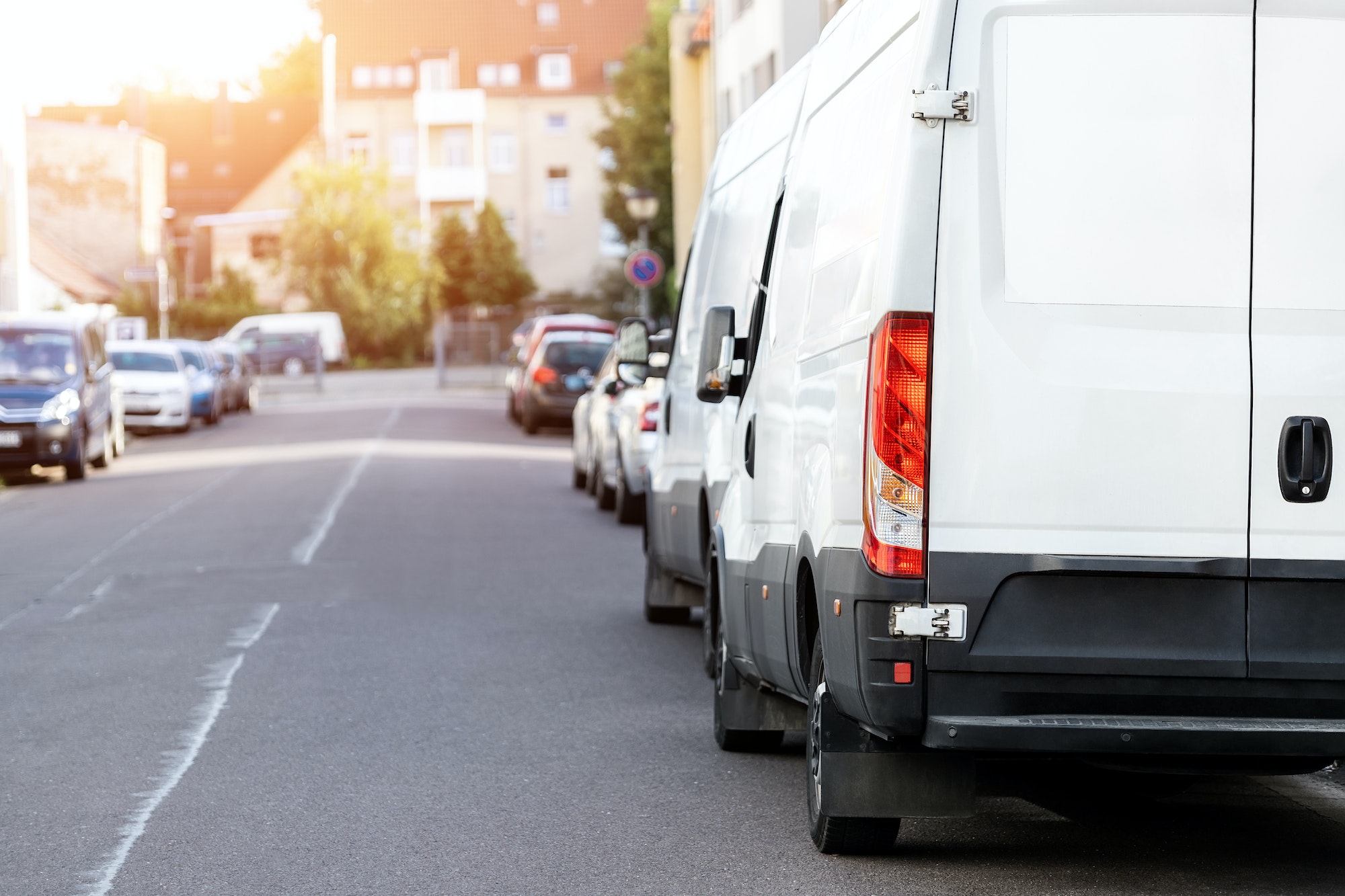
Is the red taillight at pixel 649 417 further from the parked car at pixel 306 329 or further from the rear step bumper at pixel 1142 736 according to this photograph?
the parked car at pixel 306 329

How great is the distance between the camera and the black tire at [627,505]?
18469 millimetres

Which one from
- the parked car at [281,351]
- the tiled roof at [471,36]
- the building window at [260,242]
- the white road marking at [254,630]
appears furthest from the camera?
the tiled roof at [471,36]

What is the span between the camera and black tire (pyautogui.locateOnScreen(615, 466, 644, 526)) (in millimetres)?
18469

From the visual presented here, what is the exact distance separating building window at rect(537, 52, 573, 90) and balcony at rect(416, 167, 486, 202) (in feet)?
19.8

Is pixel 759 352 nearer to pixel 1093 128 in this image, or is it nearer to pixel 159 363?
pixel 1093 128

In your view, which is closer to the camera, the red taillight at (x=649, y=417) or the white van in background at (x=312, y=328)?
the red taillight at (x=649, y=417)

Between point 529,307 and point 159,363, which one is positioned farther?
point 529,307

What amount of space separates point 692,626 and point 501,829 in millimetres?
5533

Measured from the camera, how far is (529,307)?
275 feet

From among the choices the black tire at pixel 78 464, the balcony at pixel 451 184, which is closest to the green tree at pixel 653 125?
the balcony at pixel 451 184

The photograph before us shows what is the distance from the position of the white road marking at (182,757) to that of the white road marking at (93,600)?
1.42 m

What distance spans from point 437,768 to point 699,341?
3.09m

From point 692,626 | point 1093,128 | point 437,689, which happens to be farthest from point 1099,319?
point 692,626

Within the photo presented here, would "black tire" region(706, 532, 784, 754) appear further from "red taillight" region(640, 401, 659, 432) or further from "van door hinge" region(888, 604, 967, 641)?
"red taillight" region(640, 401, 659, 432)
